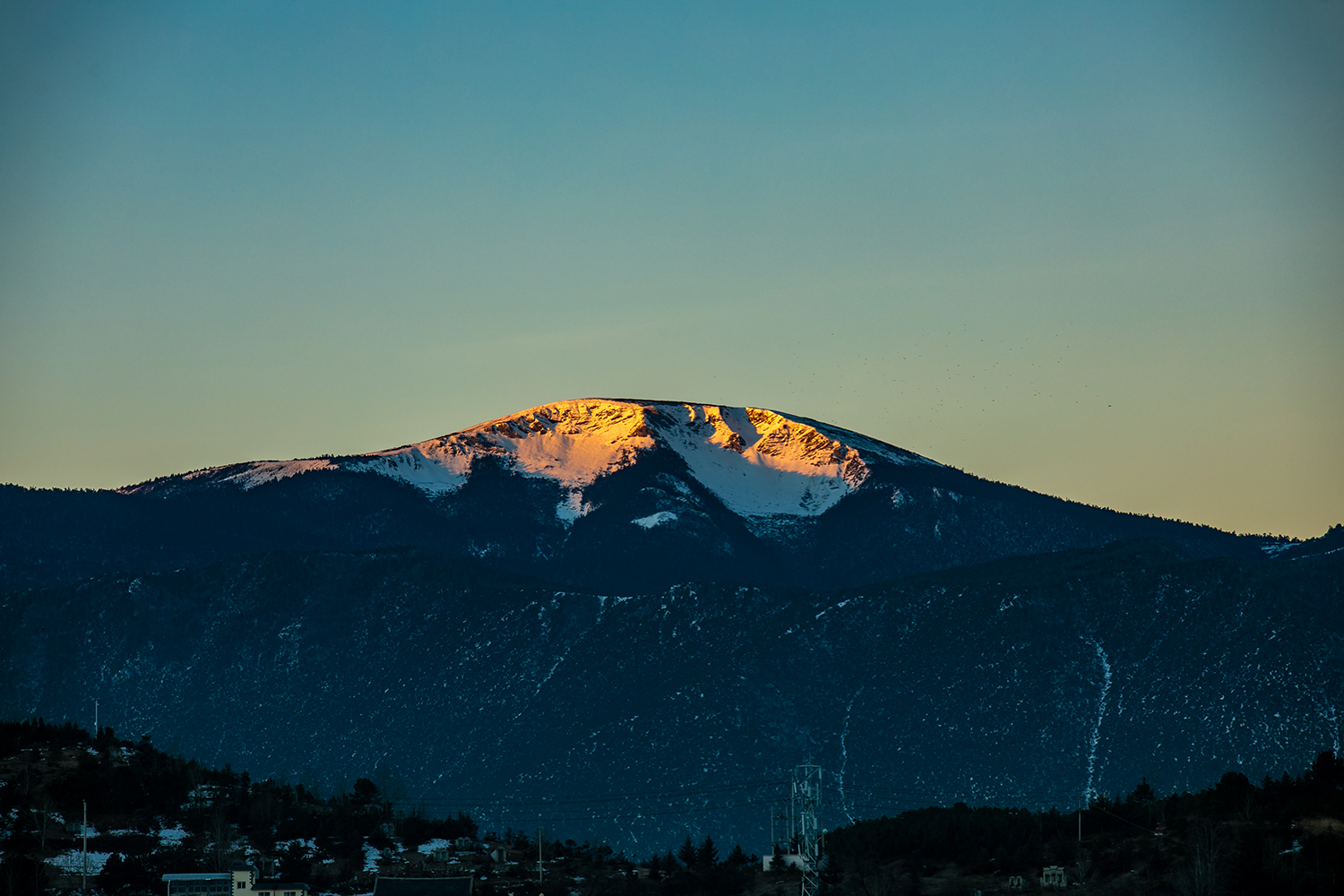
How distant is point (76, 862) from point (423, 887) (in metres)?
21.5

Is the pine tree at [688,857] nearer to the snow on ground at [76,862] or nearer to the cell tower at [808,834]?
the cell tower at [808,834]

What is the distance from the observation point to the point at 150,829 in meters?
136

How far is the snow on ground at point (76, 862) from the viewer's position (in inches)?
4737

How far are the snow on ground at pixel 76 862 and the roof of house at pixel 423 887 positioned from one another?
1699 cm

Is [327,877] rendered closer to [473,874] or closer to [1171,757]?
[473,874]

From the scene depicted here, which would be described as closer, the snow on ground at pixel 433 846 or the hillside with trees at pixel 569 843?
the hillside with trees at pixel 569 843

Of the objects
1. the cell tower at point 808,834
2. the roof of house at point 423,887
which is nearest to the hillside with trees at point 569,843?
the roof of house at point 423,887

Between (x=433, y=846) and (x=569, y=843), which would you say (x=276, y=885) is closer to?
(x=433, y=846)

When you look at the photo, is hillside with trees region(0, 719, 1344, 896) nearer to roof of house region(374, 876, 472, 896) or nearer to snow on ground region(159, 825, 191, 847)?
snow on ground region(159, 825, 191, 847)

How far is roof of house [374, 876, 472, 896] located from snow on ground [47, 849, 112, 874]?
1699 cm

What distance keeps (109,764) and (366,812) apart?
19.0 meters

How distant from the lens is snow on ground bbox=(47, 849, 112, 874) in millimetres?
120319

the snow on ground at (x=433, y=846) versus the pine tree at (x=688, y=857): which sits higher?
the snow on ground at (x=433, y=846)

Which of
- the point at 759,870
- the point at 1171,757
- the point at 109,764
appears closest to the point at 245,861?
the point at 109,764
